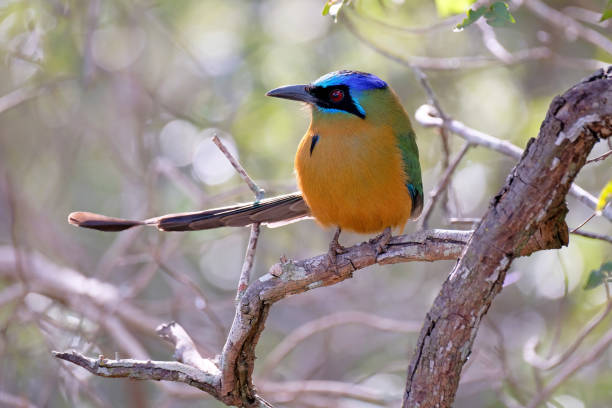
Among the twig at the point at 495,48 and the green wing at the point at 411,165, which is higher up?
the twig at the point at 495,48

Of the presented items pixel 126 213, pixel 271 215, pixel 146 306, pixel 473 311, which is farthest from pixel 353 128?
pixel 126 213

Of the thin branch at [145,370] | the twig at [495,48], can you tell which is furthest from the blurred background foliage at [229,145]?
the thin branch at [145,370]

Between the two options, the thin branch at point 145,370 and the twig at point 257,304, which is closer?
the thin branch at point 145,370

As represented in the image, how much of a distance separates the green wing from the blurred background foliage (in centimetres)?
225

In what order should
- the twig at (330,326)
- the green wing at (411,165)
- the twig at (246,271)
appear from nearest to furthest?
the twig at (246,271), the green wing at (411,165), the twig at (330,326)

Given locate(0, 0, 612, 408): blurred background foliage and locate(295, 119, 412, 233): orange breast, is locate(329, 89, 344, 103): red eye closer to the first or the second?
locate(295, 119, 412, 233): orange breast

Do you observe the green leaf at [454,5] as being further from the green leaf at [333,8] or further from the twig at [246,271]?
the twig at [246,271]

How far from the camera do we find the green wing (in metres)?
4.31

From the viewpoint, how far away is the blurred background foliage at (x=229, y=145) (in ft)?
23.2

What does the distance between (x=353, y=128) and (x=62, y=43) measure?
423 centimetres

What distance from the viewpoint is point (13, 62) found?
7539mm

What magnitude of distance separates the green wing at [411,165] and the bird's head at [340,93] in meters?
0.31

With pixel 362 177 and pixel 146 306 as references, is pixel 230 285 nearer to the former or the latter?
pixel 146 306

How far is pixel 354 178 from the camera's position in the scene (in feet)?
13.3
